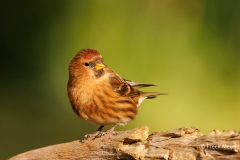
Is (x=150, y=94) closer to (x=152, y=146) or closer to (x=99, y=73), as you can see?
(x=99, y=73)

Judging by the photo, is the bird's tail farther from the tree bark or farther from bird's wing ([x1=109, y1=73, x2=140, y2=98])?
the tree bark

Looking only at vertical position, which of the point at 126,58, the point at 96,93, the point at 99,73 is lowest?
the point at 96,93

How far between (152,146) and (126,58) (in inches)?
51.3

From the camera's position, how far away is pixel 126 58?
129 inches

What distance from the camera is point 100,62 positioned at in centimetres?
269

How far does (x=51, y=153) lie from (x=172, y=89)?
0.97 metres

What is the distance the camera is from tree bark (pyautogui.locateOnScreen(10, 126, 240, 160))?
72.9 inches

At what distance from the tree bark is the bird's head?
18.9 inches

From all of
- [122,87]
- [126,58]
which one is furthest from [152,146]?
[126,58]

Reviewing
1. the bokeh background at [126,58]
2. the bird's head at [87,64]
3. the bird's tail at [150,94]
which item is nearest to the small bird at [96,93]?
the bird's head at [87,64]

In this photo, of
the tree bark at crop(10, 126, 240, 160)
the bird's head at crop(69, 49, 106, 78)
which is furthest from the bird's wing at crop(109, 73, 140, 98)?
the tree bark at crop(10, 126, 240, 160)

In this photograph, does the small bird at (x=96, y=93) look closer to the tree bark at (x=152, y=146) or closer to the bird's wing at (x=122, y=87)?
the bird's wing at (x=122, y=87)

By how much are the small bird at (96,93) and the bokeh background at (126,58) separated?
0.29 metres

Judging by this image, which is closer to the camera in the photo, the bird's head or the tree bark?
the tree bark
